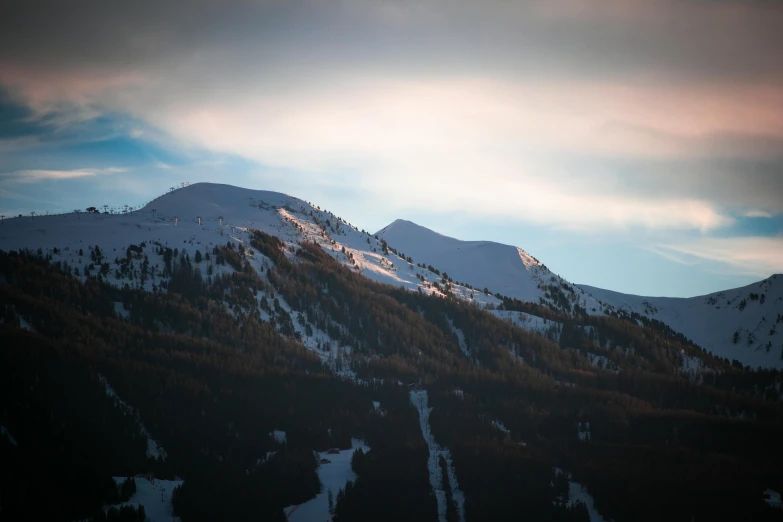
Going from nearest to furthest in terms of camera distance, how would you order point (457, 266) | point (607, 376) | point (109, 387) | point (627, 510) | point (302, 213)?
point (627, 510) < point (109, 387) < point (607, 376) < point (302, 213) < point (457, 266)

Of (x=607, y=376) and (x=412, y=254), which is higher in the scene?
(x=412, y=254)

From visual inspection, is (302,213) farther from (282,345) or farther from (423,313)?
(282,345)

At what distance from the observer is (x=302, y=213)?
116 m

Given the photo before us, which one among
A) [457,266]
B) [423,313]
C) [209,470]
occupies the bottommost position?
[209,470]

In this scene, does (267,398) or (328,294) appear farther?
(328,294)

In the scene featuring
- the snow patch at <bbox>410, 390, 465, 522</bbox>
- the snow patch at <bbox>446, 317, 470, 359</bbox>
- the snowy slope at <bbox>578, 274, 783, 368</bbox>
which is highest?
the snowy slope at <bbox>578, 274, 783, 368</bbox>

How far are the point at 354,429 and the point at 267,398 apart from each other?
8.18 meters

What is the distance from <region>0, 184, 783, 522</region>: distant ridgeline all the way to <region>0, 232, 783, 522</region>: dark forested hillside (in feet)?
0.68

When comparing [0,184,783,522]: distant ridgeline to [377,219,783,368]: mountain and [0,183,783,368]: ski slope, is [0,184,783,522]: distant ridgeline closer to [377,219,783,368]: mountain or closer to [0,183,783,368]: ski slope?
[0,183,783,368]: ski slope

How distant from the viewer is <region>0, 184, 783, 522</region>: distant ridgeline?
4684 cm

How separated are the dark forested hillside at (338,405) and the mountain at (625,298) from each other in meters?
34.6

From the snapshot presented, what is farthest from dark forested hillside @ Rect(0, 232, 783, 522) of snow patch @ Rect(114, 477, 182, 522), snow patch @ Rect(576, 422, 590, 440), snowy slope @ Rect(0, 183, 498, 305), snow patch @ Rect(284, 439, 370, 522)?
snowy slope @ Rect(0, 183, 498, 305)

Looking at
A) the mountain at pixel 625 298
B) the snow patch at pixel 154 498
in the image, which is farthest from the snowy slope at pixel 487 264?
the snow patch at pixel 154 498

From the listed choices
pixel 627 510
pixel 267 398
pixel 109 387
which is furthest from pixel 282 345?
pixel 627 510
